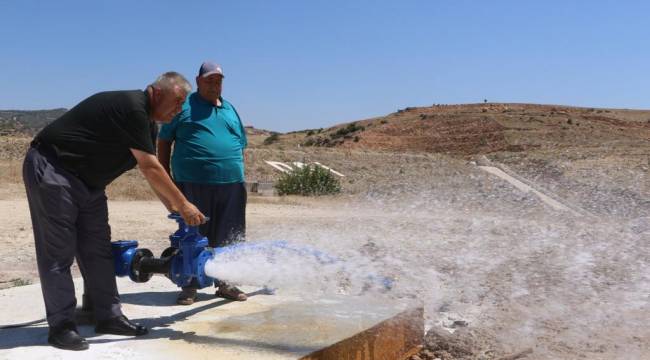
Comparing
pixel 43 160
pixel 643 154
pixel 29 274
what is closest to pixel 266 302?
pixel 43 160

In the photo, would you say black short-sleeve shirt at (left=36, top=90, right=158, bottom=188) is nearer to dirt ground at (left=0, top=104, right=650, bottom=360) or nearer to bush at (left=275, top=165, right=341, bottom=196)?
dirt ground at (left=0, top=104, right=650, bottom=360)

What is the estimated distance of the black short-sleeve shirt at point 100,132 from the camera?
11.1ft

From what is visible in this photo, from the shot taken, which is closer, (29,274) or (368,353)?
(368,353)

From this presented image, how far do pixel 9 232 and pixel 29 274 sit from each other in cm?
298

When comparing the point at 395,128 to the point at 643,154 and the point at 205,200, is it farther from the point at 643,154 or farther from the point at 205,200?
the point at 205,200

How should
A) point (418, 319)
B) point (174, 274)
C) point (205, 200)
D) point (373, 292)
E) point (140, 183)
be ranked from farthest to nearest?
point (140, 183), point (373, 292), point (418, 319), point (205, 200), point (174, 274)

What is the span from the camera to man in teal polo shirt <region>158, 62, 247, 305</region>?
171 inches

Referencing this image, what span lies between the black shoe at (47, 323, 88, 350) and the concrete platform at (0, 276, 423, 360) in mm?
33

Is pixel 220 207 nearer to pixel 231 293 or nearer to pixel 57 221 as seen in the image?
pixel 231 293

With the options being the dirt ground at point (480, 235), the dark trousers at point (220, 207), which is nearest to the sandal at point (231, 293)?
the dark trousers at point (220, 207)

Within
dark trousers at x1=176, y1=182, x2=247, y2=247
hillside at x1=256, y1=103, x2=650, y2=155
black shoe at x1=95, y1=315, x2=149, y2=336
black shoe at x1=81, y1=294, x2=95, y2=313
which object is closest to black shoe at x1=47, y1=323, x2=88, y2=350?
black shoe at x1=95, y1=315, x2=149, y2=336

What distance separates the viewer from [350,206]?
49.6 feet

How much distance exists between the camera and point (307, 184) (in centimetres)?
1700

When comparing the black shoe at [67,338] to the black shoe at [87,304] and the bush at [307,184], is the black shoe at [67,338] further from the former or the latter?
the bush at [307,184]
